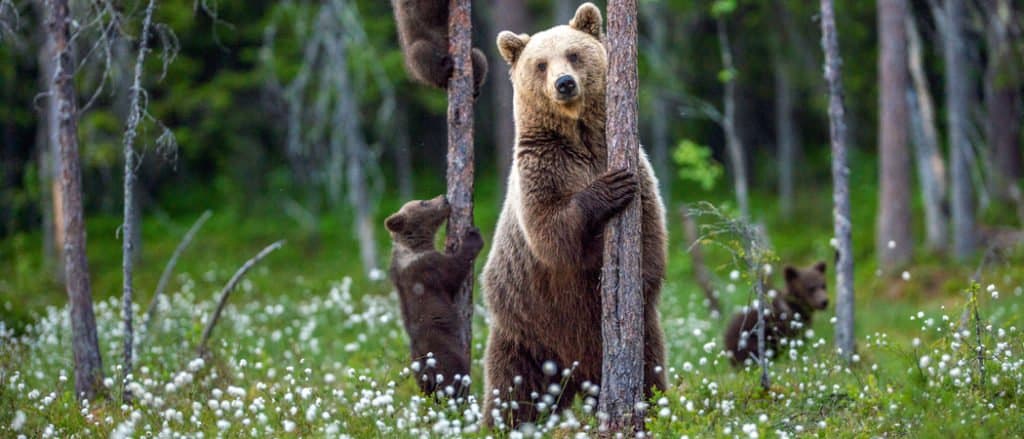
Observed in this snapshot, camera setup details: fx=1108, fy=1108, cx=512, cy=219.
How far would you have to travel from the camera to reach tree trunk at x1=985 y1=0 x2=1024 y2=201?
16859 mm

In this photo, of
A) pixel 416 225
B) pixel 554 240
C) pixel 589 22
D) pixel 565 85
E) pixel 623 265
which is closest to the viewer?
pixel 623 265

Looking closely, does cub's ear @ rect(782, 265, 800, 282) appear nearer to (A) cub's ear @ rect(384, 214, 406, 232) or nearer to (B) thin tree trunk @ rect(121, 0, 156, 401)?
(A) cub's ear @ rect(384, 214, 406, 232)

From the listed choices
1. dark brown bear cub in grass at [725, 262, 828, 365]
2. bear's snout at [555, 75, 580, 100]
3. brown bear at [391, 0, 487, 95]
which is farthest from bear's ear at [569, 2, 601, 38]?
dark brown bear cub in grass at [725, 262, 828, 365]

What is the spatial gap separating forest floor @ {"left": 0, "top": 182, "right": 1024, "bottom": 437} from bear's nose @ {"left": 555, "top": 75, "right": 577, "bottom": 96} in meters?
1.79

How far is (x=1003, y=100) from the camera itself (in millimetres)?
19578

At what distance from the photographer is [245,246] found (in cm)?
2534

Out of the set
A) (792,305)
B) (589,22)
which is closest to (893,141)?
(792,305)

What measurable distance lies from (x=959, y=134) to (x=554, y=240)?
1192 centimetres

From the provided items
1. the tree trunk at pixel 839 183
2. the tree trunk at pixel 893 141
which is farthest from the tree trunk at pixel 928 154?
the tree trunk at pixel 839 183

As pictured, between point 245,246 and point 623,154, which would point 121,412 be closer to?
point 623,154

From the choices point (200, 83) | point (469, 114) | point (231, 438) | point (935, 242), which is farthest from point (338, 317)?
point (200, 83)

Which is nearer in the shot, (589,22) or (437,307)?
(589,22)

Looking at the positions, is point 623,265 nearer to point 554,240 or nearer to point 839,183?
point 554,240

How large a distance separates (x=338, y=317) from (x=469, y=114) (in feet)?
18.6
